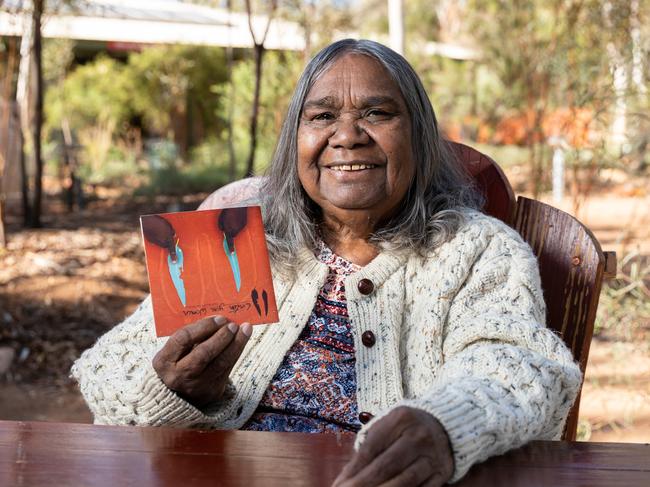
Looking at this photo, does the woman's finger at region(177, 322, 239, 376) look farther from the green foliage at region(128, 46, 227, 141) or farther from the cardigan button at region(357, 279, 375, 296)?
the green foliage at region(128, 46, 227, 141)

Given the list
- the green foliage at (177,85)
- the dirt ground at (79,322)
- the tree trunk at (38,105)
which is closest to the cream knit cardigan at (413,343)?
the dirt ground at (79,322)

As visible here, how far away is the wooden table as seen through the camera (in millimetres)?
1451

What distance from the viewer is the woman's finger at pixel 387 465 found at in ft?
4.45

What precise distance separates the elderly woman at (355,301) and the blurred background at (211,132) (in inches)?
19.4

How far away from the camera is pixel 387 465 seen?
53.8 inches

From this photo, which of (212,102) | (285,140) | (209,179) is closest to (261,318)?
(285,140)

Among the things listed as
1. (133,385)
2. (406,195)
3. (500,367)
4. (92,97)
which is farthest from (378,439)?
(92,97)

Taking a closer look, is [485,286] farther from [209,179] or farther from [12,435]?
[209,179]

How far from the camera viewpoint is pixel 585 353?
232 centimetres

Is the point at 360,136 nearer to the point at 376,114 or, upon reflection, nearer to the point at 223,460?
the point at 376,114

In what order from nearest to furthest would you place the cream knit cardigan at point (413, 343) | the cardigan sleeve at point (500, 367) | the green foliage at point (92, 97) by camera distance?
the cardigan sleeve at point (500, 367), the cream knit cardigan at point (413, 343), the green foliage at point (92, 97)

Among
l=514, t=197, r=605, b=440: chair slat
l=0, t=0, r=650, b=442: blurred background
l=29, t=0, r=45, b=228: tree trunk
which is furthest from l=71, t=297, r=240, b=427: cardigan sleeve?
l=29, t=0, r=45, b=228: tree trunk

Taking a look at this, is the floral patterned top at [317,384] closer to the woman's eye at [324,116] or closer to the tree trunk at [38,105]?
the woman's eye at [324,116]

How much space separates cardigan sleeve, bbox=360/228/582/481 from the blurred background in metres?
0.92
